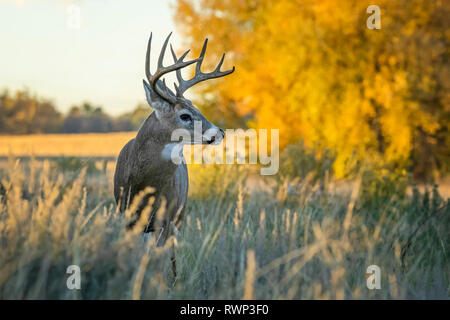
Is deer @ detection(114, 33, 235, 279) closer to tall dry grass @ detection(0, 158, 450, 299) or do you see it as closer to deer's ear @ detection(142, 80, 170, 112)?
deer's ear @ detection(142, 80, 170, 112)

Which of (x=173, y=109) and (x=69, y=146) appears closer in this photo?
(x=173, y=109)

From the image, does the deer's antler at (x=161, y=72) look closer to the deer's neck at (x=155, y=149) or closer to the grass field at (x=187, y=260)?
the deer's neck at (x=155, y=149)

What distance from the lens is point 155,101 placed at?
189 inches

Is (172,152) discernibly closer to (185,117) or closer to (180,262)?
(185,117)

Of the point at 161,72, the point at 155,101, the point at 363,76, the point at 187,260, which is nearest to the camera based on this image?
the point at 187,260

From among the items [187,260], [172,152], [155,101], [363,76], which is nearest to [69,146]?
[363,76]

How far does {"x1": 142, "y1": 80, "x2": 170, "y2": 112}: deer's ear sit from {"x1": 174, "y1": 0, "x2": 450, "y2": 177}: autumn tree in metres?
7.15

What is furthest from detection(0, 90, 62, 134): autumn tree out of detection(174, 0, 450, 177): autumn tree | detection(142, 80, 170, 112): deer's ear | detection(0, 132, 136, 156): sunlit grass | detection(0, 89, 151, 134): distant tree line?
detection(142, 80, 170, 112): deer's ear

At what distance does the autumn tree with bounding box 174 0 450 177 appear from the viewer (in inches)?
469

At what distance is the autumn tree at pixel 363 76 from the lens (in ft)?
39.1

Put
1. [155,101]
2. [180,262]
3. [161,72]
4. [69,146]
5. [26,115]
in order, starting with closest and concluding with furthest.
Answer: [180,262] → [161,72] → [155,101] → [69,146] → [26,115]

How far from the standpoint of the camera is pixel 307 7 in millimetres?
12562

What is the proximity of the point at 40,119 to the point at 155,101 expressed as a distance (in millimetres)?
43732
